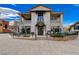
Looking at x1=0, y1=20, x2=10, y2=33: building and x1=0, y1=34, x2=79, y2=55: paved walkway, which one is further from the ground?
x1=0, y1=20, x2=10, y2=33: building

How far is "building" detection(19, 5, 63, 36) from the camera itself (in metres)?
9.04

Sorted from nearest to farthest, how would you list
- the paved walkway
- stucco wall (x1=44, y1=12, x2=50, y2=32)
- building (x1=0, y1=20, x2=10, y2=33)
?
1. the paved walkway
2. building (x1=0, y1=20, x2=10, y2=33)
3. stucco wall (x1=44, y1=12, x2=50, y2=32)

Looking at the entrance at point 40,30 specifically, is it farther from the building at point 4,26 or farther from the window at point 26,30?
the building at point 4,26

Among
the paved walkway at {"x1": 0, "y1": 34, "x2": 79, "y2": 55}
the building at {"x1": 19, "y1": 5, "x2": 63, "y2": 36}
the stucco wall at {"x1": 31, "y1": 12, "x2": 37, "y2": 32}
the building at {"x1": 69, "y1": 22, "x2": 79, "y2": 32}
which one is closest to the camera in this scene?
the paved walkway at {"x1": 0, "y1": 34, "x2": 79, "y2": 55}

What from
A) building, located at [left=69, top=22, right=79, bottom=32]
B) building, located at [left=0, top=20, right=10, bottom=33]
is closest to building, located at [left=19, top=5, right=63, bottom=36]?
building, located at [left=69, top=22, right=79, bottom=32]

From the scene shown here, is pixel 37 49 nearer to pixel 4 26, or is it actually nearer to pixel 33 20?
pixel 4 26

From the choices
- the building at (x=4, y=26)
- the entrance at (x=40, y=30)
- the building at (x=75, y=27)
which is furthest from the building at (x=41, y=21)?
the building at (x=4, y=26)

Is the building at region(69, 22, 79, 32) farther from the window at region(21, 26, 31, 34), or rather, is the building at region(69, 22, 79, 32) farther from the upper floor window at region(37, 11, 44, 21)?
the window at region(21, 26, 31, 34)

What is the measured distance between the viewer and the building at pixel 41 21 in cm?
904
